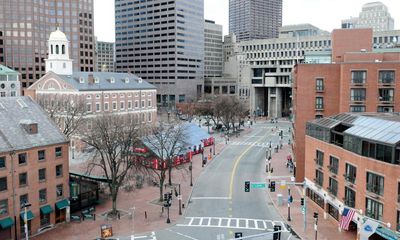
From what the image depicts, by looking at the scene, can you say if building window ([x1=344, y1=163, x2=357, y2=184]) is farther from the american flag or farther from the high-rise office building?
the high-rise office building

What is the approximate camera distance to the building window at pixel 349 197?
39.9 meters

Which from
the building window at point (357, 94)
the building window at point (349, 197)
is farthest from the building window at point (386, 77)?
the building window at point (349, 197)

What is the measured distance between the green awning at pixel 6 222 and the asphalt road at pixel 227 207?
1158 cm

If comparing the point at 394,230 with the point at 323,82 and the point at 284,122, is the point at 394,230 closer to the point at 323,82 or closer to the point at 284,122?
the point at 323,82

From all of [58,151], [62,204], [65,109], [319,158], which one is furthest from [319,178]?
[65,109]

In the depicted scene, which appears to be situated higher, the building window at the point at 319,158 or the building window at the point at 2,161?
the building window at the point at 2,161

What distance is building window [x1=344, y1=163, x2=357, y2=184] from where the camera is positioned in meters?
39.8

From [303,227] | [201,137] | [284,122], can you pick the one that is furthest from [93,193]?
[284,122]

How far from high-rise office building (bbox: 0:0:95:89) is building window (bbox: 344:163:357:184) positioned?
126738mm

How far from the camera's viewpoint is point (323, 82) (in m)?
60.0

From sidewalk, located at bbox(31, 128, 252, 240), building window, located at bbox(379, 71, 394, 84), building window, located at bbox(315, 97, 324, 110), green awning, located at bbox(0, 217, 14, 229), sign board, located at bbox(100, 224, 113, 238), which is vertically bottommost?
sidewalk, located at bbox(31, 128, 252, 240)

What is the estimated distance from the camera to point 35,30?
506 ft

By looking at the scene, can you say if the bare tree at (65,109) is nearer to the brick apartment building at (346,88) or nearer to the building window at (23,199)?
the building window at (23,199)

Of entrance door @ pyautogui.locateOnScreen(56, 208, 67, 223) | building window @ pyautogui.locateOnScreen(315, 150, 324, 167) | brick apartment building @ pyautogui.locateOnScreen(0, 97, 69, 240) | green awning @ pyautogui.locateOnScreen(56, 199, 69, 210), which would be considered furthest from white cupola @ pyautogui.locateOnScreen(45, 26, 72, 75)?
building window @ pyautogui.locateOnScreen(315, 150, 324, 167)
